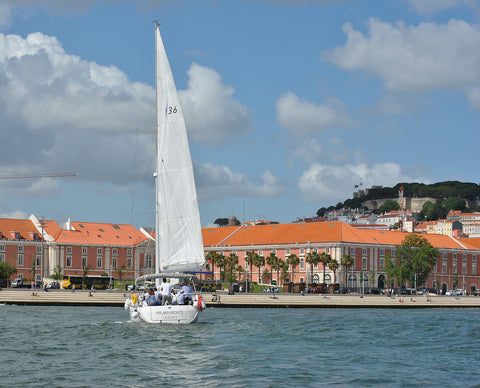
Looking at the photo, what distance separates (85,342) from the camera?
35.0 meters

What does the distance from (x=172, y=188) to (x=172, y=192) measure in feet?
0.67

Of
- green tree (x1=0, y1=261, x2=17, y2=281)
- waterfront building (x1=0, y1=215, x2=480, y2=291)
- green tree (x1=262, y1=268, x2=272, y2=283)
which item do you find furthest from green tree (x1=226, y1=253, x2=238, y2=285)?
green tree (x1=0, y1=261, x2=17, y2=281)

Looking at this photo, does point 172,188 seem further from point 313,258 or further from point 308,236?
point 308,236

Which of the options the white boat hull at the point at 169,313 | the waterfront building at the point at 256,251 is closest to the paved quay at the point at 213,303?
the white boat hull at the point at 169,313

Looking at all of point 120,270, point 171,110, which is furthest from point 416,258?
point 171,110

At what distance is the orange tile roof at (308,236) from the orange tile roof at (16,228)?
34.0 meters

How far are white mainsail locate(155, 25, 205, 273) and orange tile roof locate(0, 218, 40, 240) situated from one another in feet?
306

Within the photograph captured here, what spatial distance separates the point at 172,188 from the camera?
40906 millimetres

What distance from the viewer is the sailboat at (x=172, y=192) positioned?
133 feet

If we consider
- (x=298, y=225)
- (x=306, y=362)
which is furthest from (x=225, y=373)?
(x=298, y=225)

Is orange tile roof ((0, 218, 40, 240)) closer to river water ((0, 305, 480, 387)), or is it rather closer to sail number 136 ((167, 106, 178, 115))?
river water ((0, 305, 480, 387))

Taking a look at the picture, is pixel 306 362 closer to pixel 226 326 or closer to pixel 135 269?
pixel 226 326

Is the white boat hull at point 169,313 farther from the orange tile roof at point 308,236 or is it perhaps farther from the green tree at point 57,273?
the orange tile roof at point 308,236

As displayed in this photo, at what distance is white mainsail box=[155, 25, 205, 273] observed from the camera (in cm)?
4072
